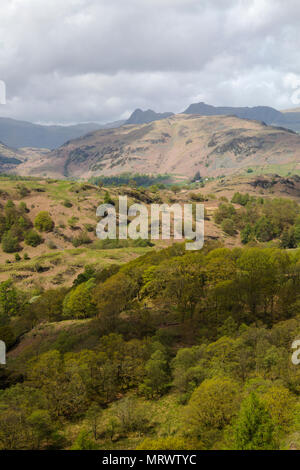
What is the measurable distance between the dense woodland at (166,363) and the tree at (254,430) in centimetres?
8

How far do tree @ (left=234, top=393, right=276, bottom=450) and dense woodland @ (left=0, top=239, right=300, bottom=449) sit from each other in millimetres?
82

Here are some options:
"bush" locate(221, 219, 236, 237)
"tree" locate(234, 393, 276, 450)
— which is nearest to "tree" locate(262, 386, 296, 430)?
"tree" locate(234, 393, 276, 450)

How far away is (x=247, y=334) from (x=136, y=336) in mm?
20038

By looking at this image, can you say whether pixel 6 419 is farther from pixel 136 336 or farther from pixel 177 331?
pixel 177 331

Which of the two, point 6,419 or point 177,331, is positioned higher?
point 6,419

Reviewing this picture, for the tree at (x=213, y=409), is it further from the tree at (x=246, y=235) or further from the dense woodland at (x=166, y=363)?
the tree at (x=246, y=235)

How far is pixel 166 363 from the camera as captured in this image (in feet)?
154

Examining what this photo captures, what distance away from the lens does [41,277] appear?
360 feet

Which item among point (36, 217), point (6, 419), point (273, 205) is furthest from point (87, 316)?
point (273, 205)

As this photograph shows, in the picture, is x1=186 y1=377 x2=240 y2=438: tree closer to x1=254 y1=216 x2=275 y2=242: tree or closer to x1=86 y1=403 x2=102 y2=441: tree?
x1=86 y1=403 x2=102 y2=441: tree

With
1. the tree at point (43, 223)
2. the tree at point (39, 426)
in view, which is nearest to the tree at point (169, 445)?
the tree at point (39, 426)

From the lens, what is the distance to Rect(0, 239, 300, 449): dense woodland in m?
31.5

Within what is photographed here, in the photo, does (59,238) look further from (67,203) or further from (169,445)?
(169,445)

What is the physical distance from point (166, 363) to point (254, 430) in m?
21.6
